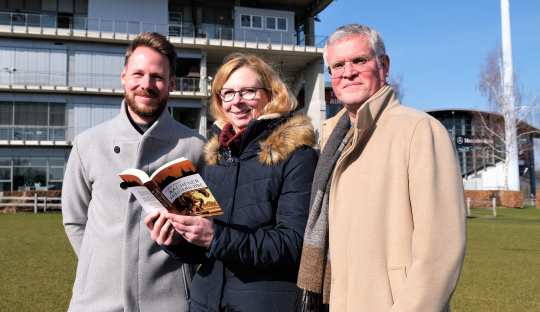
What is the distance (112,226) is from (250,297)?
36.4 inches

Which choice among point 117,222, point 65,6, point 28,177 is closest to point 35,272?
point 117,222

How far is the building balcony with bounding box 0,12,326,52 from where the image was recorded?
104ft

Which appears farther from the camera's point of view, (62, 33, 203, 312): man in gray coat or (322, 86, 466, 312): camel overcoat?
(62, 33, 203, 312): man in gray coat

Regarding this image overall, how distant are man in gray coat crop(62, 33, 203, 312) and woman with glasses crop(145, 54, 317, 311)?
0.22 meters

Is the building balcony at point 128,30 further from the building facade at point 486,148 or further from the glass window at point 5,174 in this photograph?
the building facade at point 486,148

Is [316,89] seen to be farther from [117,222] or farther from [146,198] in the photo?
[146,198]

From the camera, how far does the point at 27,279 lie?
26.4ft

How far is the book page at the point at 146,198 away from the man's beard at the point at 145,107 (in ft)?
2.38

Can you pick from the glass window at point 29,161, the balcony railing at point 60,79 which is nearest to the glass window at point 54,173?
the glass window at point 29,161

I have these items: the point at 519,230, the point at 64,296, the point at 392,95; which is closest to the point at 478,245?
the point at 519,230

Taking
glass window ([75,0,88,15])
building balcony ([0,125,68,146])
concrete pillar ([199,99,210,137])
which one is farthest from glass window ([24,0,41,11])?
concrete pillar ([199,99,210,137])

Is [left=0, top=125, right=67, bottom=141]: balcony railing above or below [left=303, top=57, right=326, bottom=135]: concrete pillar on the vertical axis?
below

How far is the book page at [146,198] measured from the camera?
232 cm

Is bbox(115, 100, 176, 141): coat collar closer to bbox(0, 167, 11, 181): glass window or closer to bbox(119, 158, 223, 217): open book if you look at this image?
bbox(119, 158, 223, 217): open book
